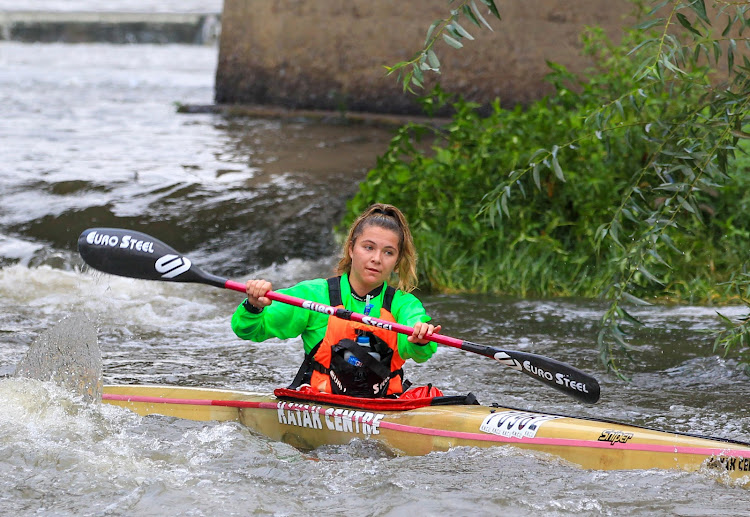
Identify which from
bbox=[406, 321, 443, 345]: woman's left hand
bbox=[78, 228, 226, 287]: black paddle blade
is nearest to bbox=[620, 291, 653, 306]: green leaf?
bbox=[406, 321, 443, 345]: woman's left hand

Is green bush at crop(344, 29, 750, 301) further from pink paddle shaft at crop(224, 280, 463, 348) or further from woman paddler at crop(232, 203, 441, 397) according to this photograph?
pink paddle shaft at crop(224, 280, 463, 348)

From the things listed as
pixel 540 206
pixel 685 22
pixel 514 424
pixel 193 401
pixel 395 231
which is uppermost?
pixel 685 22

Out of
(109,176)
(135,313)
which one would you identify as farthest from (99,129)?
(135,313)

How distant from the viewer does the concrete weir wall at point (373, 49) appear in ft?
28.1

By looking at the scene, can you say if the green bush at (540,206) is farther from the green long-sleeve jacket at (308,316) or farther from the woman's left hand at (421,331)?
the woman's left hand at (421,331)

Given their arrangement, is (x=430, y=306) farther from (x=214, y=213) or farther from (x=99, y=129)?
(x=99, y=129)

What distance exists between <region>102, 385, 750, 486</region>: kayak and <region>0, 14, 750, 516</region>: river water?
5 centimetres

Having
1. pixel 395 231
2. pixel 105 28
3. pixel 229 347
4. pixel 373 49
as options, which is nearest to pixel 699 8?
pixel 395 231

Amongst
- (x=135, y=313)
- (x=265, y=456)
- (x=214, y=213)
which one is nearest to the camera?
(x=265, y=456)

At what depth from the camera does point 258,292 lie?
3.77 meters

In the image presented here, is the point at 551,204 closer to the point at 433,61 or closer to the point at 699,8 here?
the point at 699,8

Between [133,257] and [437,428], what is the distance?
4.92ft

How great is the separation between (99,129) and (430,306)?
4.57 meters

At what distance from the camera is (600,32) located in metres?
6.67
